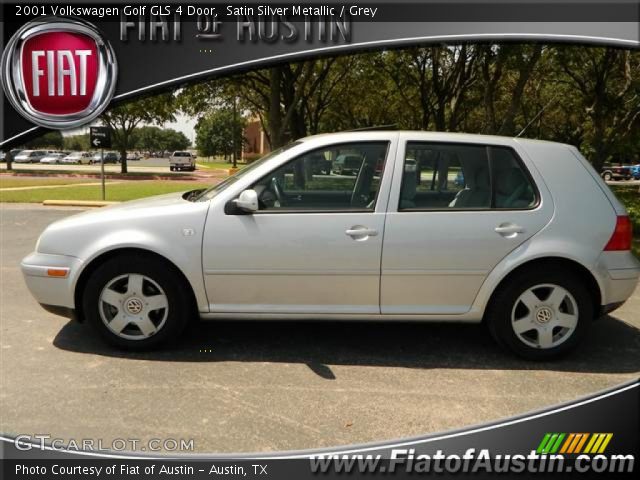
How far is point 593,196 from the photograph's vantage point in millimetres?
3820

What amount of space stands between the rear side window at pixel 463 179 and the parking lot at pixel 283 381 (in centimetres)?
119

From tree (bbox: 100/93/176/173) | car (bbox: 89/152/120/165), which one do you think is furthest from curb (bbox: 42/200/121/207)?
car (bbox: 89/152/120/165)

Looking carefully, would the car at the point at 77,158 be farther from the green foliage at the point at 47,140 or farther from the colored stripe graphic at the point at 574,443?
the colored stripe graphic at the point at 574,443

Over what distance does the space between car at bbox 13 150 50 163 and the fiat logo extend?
174ft

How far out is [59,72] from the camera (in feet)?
15.6

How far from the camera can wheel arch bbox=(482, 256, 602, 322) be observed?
3.76 meters

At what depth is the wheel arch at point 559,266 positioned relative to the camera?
12.3 feet

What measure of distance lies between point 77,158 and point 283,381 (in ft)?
186

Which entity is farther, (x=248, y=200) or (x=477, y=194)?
(x=477, y=194)

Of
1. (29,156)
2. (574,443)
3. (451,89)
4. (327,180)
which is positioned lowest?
(574,443)

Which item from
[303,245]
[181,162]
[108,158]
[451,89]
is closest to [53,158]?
[108,158]

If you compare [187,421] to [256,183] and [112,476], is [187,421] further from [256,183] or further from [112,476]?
[256,183]

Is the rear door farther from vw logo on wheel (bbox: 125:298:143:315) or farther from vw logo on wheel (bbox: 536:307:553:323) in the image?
vw logo on wheel (bbox: 125:298:143:315)

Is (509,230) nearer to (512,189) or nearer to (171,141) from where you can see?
(512,189)
